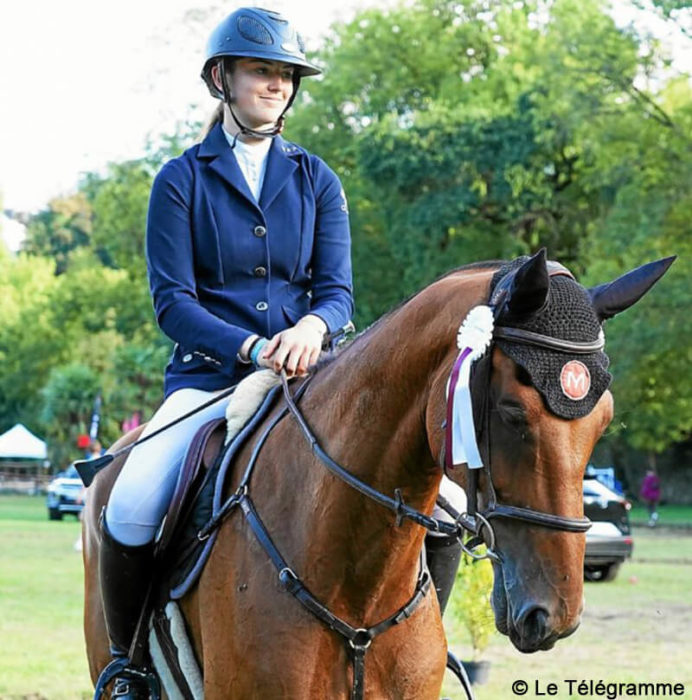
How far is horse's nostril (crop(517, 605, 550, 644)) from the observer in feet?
10.9

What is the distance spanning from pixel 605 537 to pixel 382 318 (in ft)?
58.2

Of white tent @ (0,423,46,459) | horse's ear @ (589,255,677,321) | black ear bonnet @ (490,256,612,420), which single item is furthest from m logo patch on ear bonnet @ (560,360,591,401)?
white tent @ (0,423,46,459)

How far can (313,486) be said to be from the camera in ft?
14.0

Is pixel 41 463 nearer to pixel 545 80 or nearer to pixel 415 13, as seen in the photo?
pixel 415 13

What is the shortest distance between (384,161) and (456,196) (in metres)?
2.77

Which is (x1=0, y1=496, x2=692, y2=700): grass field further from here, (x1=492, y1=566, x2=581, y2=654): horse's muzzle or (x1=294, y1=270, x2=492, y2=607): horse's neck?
(x1=492, y1=566, x2=581, y2=654): horse's muzzle

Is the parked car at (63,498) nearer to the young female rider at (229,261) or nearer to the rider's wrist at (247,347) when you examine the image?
the young female rider at (229,261)

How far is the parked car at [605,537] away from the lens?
21.2 metres

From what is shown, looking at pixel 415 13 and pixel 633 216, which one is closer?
pixel 633 216

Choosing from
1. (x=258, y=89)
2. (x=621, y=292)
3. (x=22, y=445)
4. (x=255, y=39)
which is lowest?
(x=22, y=445)

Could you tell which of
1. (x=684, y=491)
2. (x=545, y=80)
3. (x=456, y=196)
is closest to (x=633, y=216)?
(x=545, y=80)

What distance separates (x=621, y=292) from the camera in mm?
3693

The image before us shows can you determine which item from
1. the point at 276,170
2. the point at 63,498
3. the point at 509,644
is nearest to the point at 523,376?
the point at 276,170

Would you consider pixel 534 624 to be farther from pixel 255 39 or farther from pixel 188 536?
pixel 255 39
